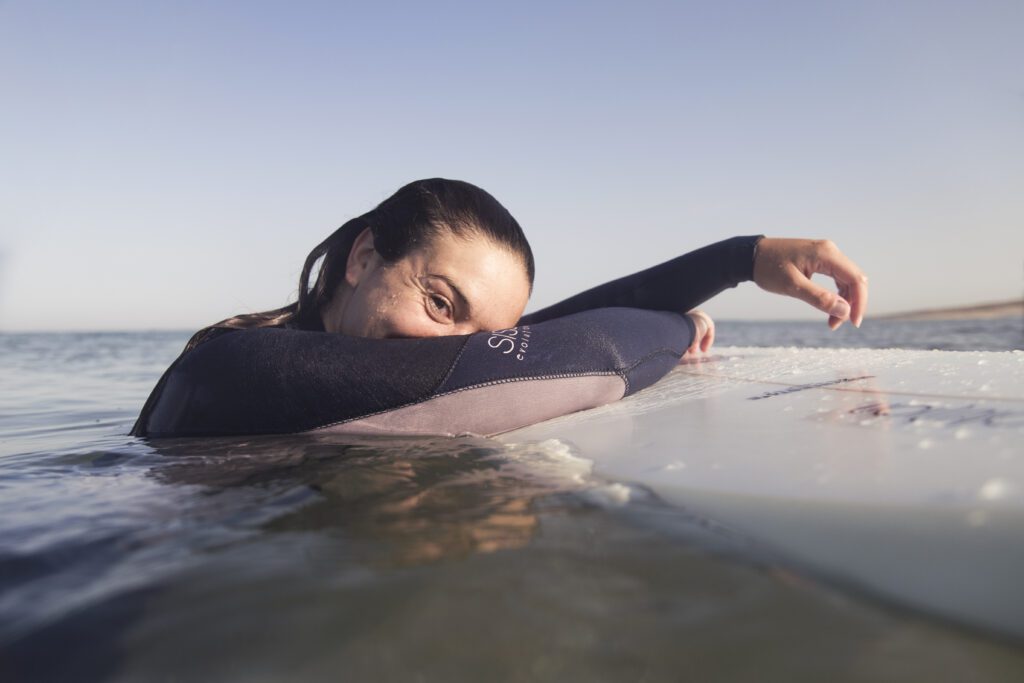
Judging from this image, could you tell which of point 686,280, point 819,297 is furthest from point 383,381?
point 819,297

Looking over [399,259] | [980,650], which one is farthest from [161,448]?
[980,650]

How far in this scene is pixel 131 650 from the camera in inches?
26.4

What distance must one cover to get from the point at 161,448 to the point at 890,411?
1896 mm

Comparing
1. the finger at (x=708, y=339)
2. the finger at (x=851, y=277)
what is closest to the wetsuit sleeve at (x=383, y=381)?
the finger at (x=851, y=277)

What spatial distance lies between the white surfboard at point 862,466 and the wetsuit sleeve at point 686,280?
1.35ft

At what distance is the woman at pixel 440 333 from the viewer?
1.67 metres

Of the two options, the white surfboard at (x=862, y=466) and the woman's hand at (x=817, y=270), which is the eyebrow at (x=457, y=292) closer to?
the white surfboard at (x=862, y=466)

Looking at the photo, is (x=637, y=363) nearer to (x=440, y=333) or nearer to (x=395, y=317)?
(x=440, y=333)

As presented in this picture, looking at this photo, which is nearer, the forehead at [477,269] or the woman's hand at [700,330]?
the forehead at [477,269]

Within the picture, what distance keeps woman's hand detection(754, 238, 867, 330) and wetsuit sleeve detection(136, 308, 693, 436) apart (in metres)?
0.72

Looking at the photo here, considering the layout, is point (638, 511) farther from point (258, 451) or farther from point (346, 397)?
point (258, 451)

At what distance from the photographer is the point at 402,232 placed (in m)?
2.04

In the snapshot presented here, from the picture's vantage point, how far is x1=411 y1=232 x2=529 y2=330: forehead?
1967 millimetres

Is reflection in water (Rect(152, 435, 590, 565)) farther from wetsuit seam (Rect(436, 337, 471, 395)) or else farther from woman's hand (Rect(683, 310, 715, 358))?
woman's hand (Rect(683, 310, 715, 358))
